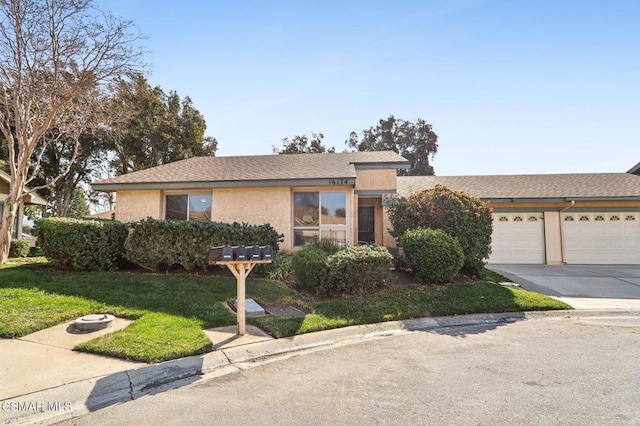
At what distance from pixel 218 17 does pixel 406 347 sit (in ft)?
29.6

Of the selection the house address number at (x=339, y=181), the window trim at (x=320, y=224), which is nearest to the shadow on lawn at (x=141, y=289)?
the window trim at (x=320, y=224)

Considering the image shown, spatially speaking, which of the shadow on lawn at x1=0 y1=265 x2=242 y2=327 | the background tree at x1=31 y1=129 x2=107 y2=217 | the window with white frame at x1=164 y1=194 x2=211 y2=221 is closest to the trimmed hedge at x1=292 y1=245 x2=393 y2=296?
the shadow on lawn at x1=0 y1=265 x2=242 y2=327

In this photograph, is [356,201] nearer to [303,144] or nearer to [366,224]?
[366,224]

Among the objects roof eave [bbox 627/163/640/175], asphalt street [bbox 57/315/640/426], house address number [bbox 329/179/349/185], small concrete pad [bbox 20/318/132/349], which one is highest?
roof eave [bbox 627/163/640/175]

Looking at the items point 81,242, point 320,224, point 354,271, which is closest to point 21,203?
point 81,242

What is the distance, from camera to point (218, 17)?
342 inches

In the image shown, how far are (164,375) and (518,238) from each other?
14847mm

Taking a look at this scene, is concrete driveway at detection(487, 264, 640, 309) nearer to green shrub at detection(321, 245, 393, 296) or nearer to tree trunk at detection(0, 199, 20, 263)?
green shrub at detection(321, 245, 393, 296)

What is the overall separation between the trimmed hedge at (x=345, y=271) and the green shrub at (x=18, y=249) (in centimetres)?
1358

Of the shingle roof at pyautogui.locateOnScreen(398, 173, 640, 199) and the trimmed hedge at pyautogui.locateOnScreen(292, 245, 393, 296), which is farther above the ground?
the shingle roof at pyautogui.locateOnScreen(398, 173, 640, 199)

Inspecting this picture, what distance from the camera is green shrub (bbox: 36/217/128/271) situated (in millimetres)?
8406

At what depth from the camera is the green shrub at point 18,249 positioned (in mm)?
13797

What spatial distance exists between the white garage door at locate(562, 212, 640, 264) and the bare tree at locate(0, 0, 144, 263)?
62.2 feet

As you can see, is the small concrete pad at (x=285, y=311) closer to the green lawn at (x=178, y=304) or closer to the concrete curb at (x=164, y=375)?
the green lawn at (x=178, y=304)
